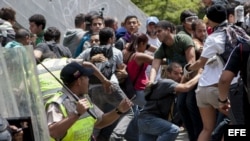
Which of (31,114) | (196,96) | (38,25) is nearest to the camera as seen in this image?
(31,114)

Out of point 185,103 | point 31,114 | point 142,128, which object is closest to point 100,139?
point 142,128

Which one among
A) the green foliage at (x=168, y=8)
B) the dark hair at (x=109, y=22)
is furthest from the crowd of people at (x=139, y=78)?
the green foliage at (x=168, y=8)

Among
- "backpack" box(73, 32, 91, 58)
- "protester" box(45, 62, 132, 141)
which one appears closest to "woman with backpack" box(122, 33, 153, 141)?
"backpack" box(73, 32, 91, 58)

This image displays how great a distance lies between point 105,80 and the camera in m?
9.70

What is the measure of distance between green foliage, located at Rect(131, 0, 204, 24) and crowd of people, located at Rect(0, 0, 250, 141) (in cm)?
863

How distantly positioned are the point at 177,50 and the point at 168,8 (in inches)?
442

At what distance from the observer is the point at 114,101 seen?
9.92 m

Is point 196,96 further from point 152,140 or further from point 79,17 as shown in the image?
point 79,17

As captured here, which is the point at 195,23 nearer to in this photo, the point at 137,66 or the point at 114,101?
the point at 137,66

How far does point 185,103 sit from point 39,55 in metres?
1.86

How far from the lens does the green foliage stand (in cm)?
2077

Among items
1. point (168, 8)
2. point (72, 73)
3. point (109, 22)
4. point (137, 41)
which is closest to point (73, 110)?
point (72, 73)

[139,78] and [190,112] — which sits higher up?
[139,78]

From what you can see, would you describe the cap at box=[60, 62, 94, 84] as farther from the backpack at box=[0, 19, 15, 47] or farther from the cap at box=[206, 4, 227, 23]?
the backpack at box=[0, 19, 15, 47]
